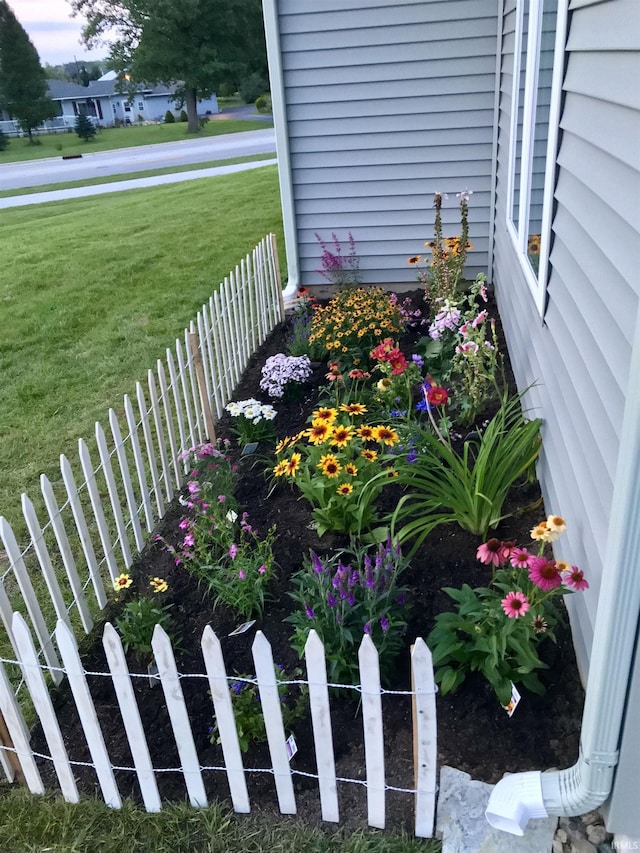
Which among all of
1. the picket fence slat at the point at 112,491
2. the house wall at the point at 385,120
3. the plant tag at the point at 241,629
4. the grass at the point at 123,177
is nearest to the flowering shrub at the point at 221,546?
the plant tag at the point at 241,629

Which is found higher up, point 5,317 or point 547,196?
point 547,196

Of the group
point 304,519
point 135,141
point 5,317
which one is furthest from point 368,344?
point 135,141

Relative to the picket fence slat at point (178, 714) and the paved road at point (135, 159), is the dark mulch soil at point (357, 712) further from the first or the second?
the paved road at point (135, 159)

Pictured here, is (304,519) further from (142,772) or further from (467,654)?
(142,772)

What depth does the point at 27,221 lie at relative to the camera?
12.6 metres

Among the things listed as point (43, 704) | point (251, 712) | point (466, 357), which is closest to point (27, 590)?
point (43, 704)

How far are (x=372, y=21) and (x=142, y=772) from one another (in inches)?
225

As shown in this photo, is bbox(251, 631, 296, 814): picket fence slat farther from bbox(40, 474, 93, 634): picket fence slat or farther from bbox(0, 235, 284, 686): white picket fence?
bbox(40, 474, 93, 634): picket fence slat

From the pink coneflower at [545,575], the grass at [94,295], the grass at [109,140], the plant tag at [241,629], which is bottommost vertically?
the grass at [109,140]

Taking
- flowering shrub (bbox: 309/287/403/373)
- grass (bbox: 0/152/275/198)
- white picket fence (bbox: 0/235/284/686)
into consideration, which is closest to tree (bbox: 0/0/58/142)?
grass (bbox: 0/152/275/198)

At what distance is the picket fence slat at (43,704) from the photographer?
1.95 meters

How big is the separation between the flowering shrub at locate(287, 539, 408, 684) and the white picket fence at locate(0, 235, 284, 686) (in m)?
0.87

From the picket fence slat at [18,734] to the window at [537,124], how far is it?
2562mm

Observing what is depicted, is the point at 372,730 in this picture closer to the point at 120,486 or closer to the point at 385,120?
the point at 120,486
